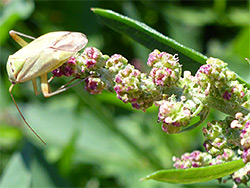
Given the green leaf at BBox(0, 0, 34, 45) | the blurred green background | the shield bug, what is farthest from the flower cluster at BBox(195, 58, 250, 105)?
the green leaf at BBox(0, 0, 34, 45)

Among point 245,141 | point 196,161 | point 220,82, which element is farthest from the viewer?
point 196,161

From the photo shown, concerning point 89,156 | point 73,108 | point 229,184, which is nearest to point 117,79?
point 229,184

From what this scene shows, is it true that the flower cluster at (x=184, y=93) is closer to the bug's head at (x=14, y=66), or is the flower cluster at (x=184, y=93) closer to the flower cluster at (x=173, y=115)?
the flower cluster at (x=173, y=115)

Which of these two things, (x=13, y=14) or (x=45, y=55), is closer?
(x=45, y=55)

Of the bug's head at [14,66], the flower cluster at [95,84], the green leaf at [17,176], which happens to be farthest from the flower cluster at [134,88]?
the green leaf at [17,176]

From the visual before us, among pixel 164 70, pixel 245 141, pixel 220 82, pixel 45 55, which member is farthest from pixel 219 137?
pixel 45 55

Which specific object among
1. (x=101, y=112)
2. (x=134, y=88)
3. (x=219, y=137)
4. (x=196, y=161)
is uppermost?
(x=134, y=88)

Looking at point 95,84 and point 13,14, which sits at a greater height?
point 95,84

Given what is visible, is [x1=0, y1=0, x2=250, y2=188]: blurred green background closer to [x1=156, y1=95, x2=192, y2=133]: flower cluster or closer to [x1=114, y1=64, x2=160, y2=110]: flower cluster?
[x1=114, y1=64, x2=160, y2=110]: flower cluster

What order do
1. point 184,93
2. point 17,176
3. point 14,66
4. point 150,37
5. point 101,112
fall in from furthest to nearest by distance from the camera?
point 101,112 → point 17,176 → point 14,66 → point 150,37 → point 184,93

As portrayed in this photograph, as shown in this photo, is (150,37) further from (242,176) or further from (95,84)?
(242,176)
